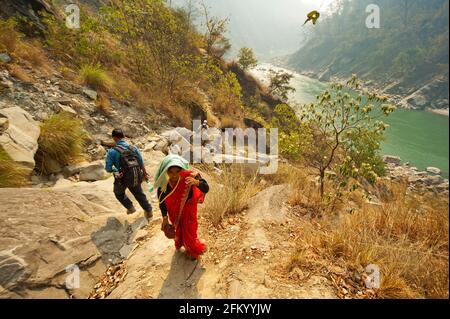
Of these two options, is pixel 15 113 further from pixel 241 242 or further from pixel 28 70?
pixel 241 242

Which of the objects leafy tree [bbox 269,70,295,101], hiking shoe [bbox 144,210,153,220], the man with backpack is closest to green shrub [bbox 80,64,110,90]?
the man with backpack

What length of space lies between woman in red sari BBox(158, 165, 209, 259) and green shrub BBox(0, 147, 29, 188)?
2.34 metres

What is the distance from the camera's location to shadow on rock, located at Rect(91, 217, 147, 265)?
9.30 ft

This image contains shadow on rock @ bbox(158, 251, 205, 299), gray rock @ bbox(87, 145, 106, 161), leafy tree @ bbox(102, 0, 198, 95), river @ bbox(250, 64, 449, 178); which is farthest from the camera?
river @ bbox(250, 64, 449, 178)

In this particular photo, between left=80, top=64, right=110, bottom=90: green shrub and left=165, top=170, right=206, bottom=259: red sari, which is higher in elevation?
left=80, top=64, right=110, bottom=90: green shrub

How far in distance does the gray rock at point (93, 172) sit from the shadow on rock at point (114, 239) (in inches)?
55.2

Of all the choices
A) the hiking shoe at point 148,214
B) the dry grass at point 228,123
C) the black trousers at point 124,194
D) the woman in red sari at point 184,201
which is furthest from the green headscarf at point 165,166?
the dry grass at point 228,123

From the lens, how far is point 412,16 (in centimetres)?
6869

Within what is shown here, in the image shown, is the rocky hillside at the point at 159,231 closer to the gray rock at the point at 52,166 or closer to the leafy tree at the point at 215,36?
the gray rock at the point at 52,166

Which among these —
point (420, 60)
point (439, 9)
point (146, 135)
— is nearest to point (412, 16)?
point (439, 9)

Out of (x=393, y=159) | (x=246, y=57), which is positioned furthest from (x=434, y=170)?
(x=246, y=57)

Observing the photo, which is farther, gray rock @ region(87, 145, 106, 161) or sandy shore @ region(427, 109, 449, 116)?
sandy shore @ region(427, 109, 449, 116)

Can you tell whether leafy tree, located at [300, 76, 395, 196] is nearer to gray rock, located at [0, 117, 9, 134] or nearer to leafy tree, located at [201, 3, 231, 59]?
gray rock, located at [0, 117, 9, 134]

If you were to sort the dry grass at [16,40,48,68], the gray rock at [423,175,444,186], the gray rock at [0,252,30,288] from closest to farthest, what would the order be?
the gray rock at [0,252,30,288], the dry grass at [16,40,48,68], the gray rock at [423,175,444,186]
